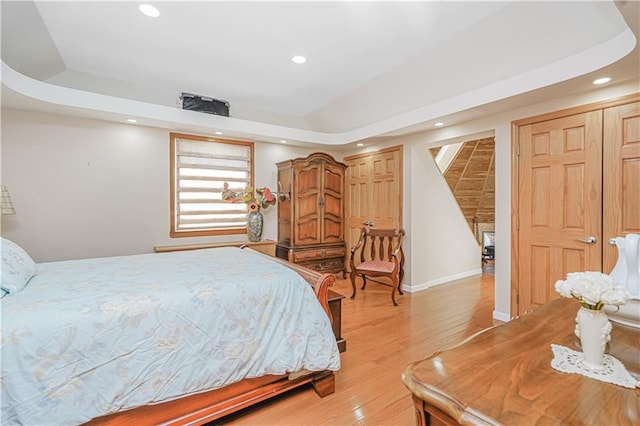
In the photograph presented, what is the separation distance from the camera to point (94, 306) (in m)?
1.42

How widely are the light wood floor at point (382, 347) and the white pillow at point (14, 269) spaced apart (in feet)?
4.56

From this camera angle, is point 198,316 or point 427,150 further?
point 427,150

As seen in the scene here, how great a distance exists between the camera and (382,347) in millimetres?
Answer: 2637

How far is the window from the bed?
2096mm

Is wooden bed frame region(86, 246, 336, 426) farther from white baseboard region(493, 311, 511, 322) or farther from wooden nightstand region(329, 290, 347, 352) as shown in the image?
white baseboard region(493, 311, 511, 322)

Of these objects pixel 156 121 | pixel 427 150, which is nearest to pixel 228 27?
pixel 156 121

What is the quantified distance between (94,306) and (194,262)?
0.96 m

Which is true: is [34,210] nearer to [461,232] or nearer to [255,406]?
[255,406]

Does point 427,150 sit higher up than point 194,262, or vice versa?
point 427,150

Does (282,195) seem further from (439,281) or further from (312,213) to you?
(439,281)

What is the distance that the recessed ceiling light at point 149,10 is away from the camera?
7.17 ft

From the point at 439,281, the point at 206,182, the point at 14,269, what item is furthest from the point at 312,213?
the point at 14,269

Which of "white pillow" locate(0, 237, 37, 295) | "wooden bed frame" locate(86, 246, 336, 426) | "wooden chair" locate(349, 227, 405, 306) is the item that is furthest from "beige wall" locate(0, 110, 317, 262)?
"wooden bed frame" locate(86, 246, 336, 426)

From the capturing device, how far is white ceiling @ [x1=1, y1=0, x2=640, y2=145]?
2193 mm
